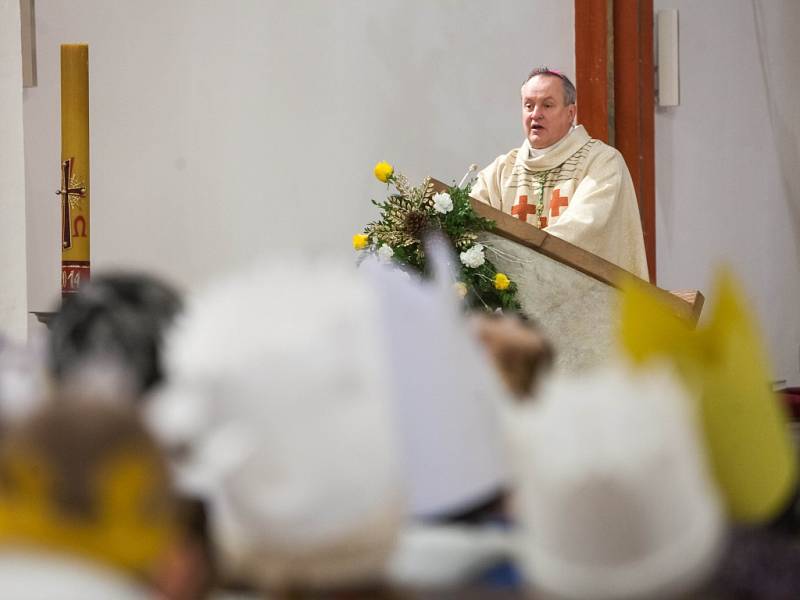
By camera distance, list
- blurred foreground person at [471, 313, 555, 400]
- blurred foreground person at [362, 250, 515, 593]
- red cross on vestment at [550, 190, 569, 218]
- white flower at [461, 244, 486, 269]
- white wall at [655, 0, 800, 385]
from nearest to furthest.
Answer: blurred foreground person at [362, 250, 515, 593] → blurred foreground person at [471, 313, 555, 400] → white flower at [461, 244, 486, 269] → red cross on vestment at [550, 190, 569, 218] → white wall at [655, 0, 800, 385]

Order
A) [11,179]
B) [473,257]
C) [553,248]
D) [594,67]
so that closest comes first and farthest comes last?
[11,179] → [473,257] → [553,248] → [594,67]

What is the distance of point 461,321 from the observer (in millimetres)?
925

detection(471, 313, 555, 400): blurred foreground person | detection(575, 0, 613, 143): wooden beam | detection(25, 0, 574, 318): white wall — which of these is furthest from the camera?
detection(25, 0, 574, 318): white wall

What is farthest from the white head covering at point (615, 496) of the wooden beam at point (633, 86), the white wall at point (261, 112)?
the white wall at point (261, 112)

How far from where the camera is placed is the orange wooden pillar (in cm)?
757

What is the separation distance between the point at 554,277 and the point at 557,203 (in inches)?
84.0

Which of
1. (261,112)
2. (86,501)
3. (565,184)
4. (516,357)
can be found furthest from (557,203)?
(86,501)

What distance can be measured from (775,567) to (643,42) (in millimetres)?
7333

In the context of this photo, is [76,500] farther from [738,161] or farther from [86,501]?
[738,161]

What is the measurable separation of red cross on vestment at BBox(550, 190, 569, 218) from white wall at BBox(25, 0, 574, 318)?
1926 millimetres

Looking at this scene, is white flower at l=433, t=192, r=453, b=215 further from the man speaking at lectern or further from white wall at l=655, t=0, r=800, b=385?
white wall at l=655, t=0, r=800, b=385

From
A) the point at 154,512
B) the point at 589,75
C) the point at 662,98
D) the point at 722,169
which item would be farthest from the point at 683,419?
the point at 722,169

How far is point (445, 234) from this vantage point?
402cm

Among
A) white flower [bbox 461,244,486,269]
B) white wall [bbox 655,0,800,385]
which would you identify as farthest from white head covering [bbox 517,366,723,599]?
white wall [bbox 655,0,800,385]
